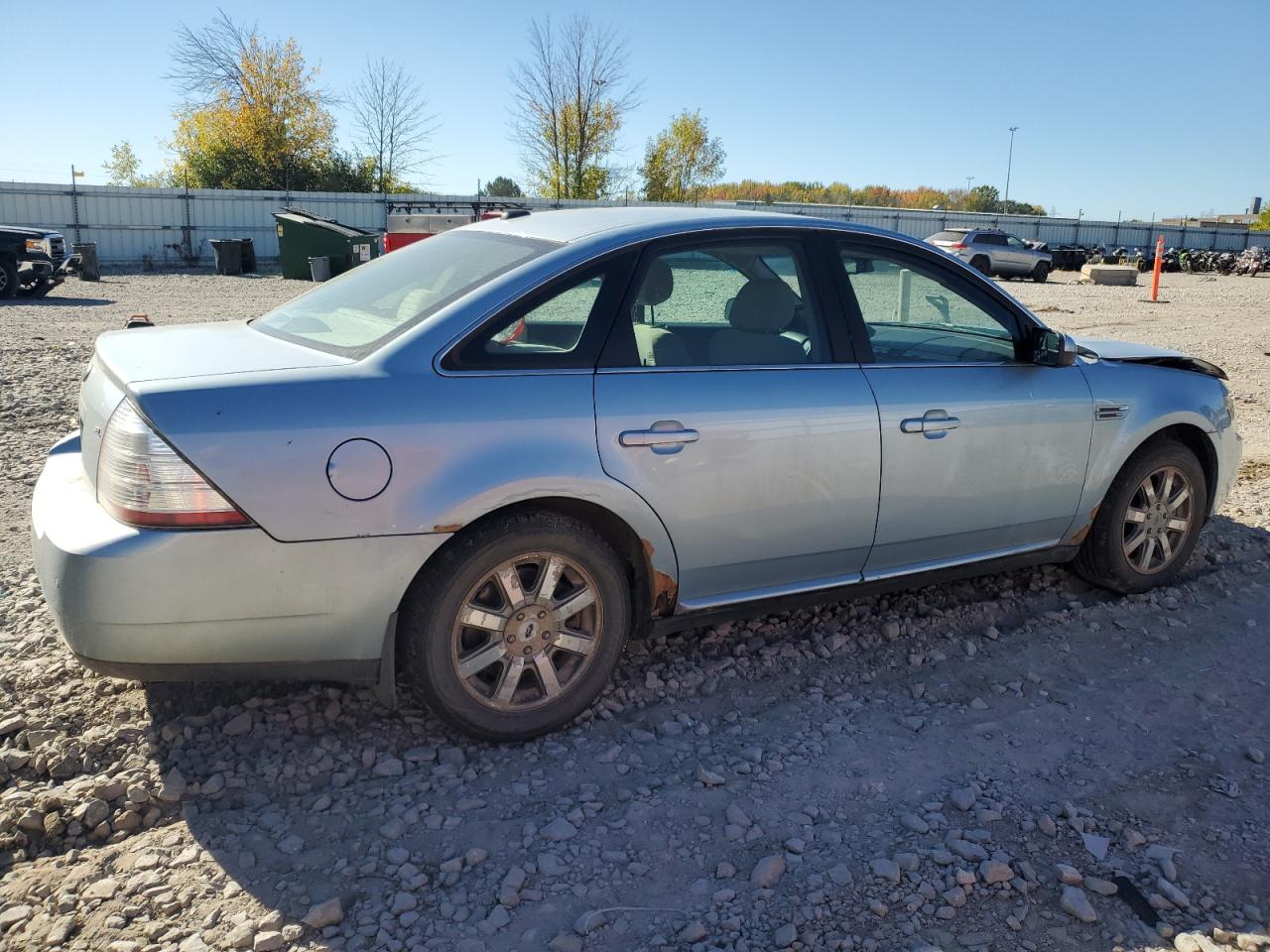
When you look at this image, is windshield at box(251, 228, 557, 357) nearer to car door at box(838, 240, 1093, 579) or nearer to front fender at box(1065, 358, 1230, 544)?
car door at box(838, 240, 1093, 579)

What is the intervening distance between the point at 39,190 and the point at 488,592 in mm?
31705

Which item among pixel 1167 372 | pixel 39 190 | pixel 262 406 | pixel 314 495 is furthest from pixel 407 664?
pixel 39 190

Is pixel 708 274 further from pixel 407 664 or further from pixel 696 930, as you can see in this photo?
pixel 696 930

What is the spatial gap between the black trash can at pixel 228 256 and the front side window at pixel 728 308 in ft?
86.5

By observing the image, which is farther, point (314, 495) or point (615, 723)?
point (615, 723)

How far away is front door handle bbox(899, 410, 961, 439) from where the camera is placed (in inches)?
151

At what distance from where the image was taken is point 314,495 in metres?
2.89

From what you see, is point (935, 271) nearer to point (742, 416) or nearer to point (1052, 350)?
point (1052, 350)

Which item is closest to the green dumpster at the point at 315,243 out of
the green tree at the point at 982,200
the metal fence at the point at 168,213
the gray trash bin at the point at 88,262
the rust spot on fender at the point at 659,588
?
the gray trash bin at the point at 88,262

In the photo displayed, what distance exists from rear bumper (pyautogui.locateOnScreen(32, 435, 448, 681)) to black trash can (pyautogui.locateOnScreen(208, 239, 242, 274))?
2656cm

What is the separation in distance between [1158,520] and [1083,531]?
46 centimetres

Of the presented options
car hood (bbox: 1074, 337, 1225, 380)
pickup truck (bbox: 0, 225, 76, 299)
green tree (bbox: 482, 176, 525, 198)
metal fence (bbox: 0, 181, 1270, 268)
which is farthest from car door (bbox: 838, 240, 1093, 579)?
green tree (bbox: 482, 176, 525, 198)

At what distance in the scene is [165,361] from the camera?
3.19m

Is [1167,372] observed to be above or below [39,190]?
below
